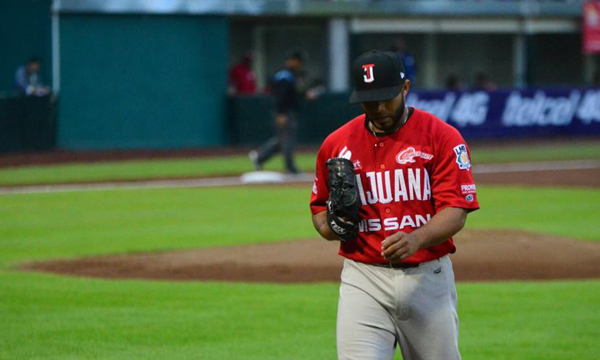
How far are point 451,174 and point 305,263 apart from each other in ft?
25.3

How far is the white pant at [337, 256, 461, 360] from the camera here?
5355mm

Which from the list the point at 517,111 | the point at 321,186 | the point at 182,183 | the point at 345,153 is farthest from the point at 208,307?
the point at 517,111

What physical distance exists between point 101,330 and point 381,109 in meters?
4.49

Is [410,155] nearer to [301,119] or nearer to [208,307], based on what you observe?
[208,307]

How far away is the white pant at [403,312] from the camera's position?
→ 5.36 metres

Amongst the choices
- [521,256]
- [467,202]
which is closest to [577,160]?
[521,256]

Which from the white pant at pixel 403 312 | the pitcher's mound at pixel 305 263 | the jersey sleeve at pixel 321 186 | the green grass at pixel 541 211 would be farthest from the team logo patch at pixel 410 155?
the green grass at pixel 541 211

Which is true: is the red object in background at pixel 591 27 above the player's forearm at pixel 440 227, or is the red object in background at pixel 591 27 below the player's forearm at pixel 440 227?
above

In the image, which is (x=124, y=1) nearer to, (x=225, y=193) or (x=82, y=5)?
(x=82, y=5)

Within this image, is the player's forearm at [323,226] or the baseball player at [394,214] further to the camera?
the player's forearm at [323,226]

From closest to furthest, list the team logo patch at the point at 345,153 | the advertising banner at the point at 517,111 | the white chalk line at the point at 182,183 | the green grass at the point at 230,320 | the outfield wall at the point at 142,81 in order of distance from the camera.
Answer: the team logo patch at the point at 345,153 < the green grass at the point at 230,320 < the white chalk line at the point at 182,183 < the outfield wall at the point at 142,81 < the advertising banner at the point at 517,111

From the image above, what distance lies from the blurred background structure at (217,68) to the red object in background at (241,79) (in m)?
0.07

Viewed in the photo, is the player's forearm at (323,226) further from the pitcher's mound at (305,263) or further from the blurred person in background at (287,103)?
the blurred person in background at (287,103)

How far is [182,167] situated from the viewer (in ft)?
87.5
